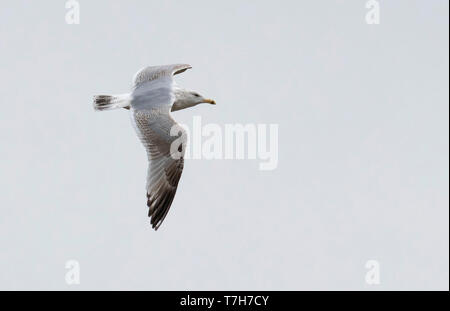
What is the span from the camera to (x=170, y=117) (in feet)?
28.5

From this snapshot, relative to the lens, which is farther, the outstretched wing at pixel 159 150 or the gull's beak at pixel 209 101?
the gull's beak at pixel 209 101

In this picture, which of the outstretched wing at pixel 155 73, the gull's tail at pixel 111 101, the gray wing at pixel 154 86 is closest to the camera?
the gray wing at pixel 154 86

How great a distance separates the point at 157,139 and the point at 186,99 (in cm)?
82

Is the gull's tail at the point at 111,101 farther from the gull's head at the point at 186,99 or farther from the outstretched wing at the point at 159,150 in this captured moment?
the gull's head at the point at 186,99

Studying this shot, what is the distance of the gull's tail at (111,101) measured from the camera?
29.4ft

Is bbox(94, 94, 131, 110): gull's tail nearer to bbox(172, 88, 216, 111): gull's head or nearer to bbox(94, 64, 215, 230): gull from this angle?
bbox(94, 64, 215, 230): gull

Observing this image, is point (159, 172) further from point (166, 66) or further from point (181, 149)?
point (166, 66)

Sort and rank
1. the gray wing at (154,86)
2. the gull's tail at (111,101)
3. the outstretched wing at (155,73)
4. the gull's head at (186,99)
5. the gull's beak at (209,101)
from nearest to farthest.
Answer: the gray wing at (154,86) → the gull's tail at (111,101) → the gull's head at (186,99) → the outstretched wing at (155,73) → the gull's beak at (209,101)

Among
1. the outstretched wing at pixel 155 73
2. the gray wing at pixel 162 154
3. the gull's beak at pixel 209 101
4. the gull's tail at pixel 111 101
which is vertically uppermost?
the outstretched wing at pixel 155 73

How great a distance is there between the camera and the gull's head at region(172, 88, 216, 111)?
30.2ft

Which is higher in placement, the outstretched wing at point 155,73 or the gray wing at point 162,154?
the outstretched wing at point 155,73

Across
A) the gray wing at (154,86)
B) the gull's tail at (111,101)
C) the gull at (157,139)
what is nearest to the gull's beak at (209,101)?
the gray wing at (154,86)

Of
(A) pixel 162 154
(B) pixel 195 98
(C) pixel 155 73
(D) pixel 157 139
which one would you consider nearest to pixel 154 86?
(C) pixel 155 73

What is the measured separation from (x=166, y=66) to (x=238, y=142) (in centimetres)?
125
